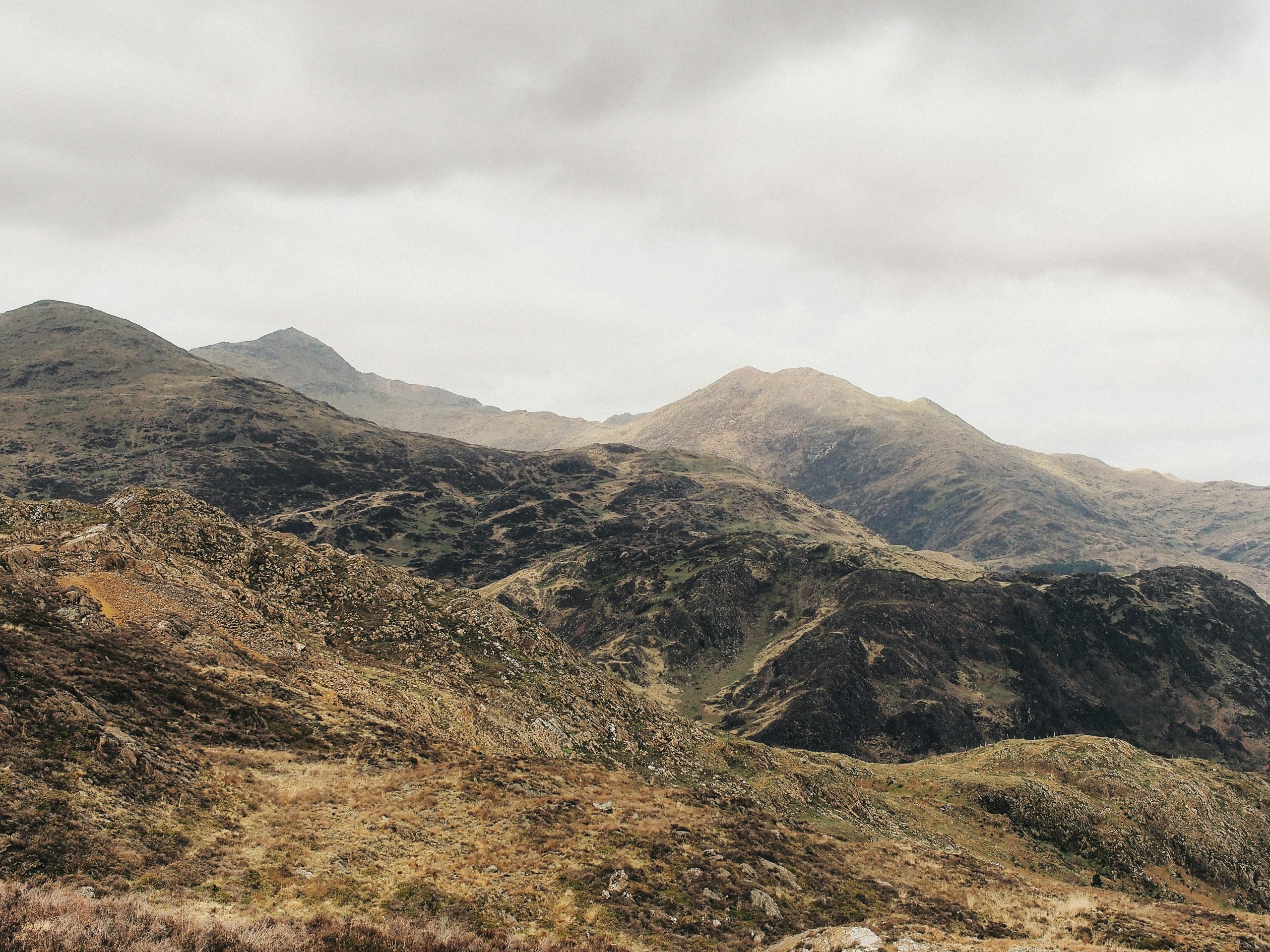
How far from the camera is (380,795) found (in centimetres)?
3033

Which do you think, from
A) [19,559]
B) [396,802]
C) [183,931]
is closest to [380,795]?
[396,802]

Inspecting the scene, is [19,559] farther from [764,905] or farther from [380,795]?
[764,905]

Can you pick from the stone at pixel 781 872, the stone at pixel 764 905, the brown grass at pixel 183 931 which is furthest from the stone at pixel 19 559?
the stone at pixel 781 872

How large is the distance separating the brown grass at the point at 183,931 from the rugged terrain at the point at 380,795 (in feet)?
0.32

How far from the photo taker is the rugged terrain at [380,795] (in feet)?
68.3

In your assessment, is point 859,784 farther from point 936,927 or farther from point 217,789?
point 217,789

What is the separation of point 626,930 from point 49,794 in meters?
19.6

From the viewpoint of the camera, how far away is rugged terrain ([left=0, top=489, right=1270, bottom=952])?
2083cm

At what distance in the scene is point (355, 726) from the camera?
37.1 meters

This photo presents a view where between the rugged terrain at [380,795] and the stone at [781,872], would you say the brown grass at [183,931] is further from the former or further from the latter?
the stone at [781,872]

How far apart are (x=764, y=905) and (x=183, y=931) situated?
22234mm

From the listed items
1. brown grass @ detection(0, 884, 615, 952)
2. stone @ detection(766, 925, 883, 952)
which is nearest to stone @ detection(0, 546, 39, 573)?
brown grass @ detection(0, 884, 615, 952)

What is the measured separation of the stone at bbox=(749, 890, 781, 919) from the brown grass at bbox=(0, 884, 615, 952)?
11.8m

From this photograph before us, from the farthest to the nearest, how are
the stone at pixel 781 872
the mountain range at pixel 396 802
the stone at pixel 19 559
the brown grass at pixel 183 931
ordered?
1. the stone at pixel 19 559
2. the stone at pixel 781 872
3. the mountain range at pixel 396 802
4. the brown grass at pixel 183 931
